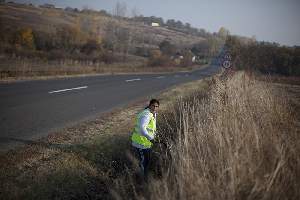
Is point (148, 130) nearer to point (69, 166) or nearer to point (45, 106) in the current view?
point (69, 166)

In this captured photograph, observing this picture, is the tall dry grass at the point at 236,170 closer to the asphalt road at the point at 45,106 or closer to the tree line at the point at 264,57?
the asphalt road at the point at 45,106

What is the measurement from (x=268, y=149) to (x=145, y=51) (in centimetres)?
7092

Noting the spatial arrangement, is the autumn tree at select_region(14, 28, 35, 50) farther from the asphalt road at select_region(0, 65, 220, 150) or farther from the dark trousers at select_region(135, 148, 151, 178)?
the dark trousers at select_region(135, 148, 151, 178)

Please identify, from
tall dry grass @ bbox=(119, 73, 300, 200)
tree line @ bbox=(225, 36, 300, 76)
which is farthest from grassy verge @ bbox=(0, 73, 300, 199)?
tree line @ bbox=(225, 36, 300, 76)

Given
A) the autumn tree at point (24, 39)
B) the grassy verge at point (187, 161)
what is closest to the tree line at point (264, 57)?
the grassy verge at point (187, 161)

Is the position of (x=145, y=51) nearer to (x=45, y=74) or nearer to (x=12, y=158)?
(x=45, y=74)

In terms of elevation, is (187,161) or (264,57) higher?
(264,57)

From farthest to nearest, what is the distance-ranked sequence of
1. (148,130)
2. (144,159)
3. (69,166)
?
(69,166) → (144,159) → (148,130)

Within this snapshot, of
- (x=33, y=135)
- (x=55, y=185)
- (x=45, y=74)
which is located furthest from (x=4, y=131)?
(x=45, y=74)

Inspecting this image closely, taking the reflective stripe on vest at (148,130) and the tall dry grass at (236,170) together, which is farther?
the reflective stripe on vest at (148,130)

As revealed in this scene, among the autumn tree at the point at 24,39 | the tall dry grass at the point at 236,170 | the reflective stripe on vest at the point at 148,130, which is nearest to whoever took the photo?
the tall dry grass at the point at 236,170

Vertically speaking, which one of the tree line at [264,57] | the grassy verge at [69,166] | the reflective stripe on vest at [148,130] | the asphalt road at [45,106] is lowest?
the grassy verge at [69,166]

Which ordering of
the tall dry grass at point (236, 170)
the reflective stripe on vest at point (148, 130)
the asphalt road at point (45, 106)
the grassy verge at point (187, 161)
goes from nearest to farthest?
the tall dry grass at point (236, 170)
the grassy verge at point (187, 161)
the reflective stripe on vest at point (148, 130)
the asphalt road at point (45, 106)

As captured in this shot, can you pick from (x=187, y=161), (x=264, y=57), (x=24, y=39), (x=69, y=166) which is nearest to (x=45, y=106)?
(x=69, y=166)
